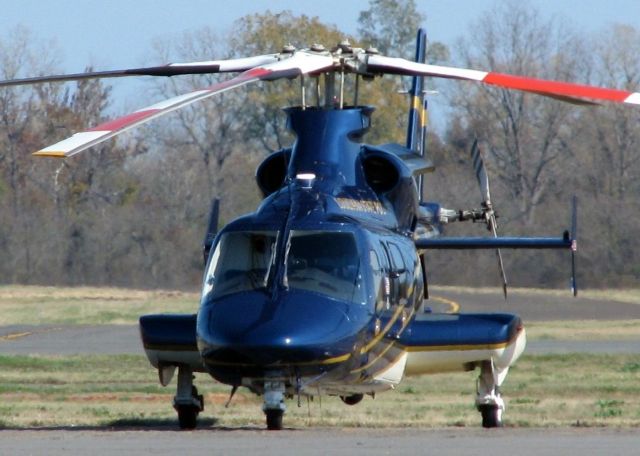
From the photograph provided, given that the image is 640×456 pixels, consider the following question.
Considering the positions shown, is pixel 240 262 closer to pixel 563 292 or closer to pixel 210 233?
pixel 210 233

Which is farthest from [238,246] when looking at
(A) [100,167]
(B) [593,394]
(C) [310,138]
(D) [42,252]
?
(A) [100,167]

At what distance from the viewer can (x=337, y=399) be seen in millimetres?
18875

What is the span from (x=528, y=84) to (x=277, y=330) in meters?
2.85

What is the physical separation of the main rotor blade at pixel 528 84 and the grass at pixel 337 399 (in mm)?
3675

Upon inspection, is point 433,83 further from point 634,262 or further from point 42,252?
point 42,252

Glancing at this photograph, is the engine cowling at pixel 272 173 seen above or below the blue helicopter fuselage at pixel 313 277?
above

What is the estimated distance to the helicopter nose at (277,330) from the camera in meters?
11.8

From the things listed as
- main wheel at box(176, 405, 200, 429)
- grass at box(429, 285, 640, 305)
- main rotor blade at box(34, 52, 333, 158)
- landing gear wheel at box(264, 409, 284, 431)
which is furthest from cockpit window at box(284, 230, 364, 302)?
grass at box(429, 285, 640, 305)

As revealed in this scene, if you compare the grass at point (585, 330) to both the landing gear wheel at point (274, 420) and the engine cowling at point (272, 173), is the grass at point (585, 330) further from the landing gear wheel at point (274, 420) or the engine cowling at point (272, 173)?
the landing gear wheel at point (274, 420)

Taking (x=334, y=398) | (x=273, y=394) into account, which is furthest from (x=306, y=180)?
(x=334, y=398)

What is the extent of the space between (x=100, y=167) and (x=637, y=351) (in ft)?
126

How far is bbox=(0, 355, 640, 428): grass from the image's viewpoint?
1541cm

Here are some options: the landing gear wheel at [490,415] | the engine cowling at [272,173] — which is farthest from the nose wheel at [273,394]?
the engine cowling at [272,173]

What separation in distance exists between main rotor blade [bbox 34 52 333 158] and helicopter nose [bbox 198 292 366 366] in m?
1.92
